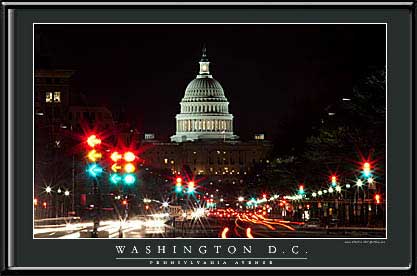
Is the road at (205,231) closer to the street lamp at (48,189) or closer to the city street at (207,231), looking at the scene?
the city street at (207,231)

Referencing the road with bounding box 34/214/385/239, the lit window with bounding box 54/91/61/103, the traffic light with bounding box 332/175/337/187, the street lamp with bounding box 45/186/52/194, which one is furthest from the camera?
the lit window with bounding box 54/91/61/103

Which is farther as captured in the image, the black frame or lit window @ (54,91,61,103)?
lit window @ (54,91,61,103)

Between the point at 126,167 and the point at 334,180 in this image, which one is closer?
the point at 126,167

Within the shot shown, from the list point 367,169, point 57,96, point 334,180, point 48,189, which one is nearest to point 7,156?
point 367,169

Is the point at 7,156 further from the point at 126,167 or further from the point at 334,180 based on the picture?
the point at 334,180

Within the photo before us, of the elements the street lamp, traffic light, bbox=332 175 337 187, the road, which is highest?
traffic light, bbox=332 175 337 187

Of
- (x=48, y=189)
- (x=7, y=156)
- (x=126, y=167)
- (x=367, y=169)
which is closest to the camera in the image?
(x=7, y=156)

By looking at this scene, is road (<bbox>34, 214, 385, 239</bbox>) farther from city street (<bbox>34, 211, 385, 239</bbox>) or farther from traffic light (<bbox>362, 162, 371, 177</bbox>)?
traffic light (<bbox>362, 162, 371, 177</bbox>)

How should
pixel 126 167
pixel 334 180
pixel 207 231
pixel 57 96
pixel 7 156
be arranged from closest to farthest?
pixel 7 156 < pixel 126 167 < pixel 207 231 < pixel 334 180 < pixel 57 96

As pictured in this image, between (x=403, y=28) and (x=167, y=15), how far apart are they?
15.9ft

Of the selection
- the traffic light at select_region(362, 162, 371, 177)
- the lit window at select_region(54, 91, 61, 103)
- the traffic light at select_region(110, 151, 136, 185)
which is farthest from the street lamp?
the lit window at select_region(54, 91, 61, 103)

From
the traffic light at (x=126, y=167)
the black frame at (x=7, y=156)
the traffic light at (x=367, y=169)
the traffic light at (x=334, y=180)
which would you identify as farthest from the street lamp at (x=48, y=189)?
the black frame at (x=7, y=156)

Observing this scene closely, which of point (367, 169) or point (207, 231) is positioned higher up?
point (367, 169)

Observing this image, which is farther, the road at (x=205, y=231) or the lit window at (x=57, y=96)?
the lit window at (x=57, y=96)
